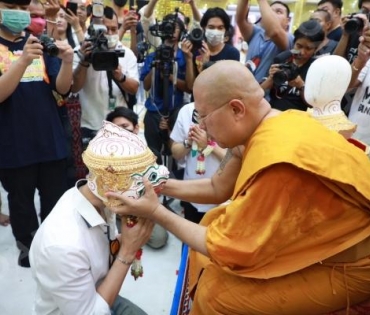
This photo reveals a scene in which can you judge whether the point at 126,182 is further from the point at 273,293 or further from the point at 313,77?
the point at 313,77

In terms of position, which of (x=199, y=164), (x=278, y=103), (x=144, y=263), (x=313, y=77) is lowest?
(x=144, y=263)

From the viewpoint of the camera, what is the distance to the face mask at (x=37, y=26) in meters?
2.06

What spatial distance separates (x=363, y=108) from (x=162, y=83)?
137cm

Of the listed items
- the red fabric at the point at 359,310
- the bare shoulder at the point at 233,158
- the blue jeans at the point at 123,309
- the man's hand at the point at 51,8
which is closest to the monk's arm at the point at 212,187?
the bare shoulder at the point at 233,158

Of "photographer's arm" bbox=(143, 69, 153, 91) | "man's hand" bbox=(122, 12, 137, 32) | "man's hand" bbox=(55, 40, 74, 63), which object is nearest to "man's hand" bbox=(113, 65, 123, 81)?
"photographer's arm" bbox=(143, 69, 153, 91)

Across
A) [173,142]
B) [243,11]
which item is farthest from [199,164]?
[243,11]

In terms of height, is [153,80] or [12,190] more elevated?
[153,80]

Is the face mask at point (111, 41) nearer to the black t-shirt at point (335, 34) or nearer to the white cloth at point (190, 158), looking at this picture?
the white cloth at point (190, 158)

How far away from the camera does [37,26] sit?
210 cm

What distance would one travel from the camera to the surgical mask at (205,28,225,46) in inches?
105

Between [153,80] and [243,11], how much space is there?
91 centimetres

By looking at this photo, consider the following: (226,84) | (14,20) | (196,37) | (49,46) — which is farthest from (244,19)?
(226,84)

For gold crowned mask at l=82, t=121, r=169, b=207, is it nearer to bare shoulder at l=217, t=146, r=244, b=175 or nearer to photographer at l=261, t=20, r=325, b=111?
bare shoulder at l=217, t=146, r=244, b=175

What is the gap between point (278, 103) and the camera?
242cm
